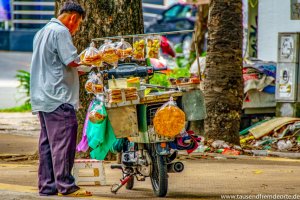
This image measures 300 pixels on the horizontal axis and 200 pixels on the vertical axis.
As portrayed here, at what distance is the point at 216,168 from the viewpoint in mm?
11250

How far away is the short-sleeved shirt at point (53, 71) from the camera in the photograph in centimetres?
844

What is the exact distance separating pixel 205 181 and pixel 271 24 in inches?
315

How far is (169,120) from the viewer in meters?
8.60

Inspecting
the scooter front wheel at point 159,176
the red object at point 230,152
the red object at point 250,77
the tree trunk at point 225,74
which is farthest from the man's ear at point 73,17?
the red object at point 250,77

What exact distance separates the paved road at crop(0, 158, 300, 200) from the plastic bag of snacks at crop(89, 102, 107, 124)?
69 centimetres

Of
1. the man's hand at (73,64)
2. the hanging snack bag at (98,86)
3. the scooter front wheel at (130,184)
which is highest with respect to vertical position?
the man's hand at (73,64)

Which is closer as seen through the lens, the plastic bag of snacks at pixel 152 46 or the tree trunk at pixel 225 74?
the plastic bag of snacks at pixel 152 46

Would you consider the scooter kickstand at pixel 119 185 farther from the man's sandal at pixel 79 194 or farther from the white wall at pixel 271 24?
the white wall at pixel 271 24

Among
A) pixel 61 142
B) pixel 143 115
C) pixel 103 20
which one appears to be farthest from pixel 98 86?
pixel 103 20

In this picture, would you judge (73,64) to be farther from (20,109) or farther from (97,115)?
(20,109)

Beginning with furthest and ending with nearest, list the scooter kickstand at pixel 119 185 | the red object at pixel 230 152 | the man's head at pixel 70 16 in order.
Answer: the red object at pixel 230 152
the scooter kickstand at pixel 119 185
the man's head at pixel 70 16

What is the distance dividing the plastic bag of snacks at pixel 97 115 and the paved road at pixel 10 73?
45.4 feet

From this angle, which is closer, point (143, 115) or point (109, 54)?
point (109, 54)

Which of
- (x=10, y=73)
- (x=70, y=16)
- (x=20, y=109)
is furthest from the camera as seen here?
(x=10, y=73)
